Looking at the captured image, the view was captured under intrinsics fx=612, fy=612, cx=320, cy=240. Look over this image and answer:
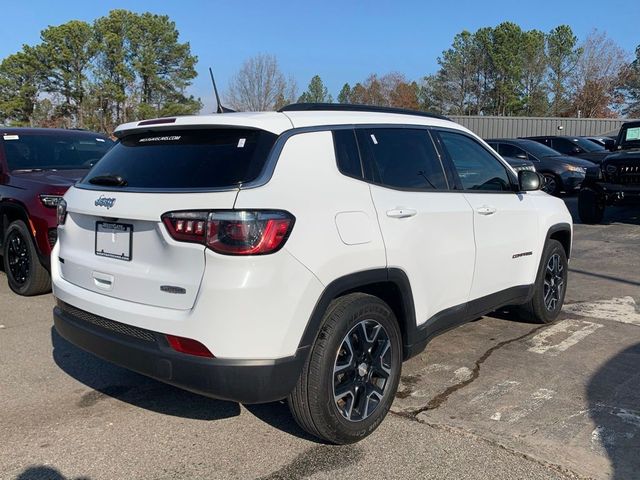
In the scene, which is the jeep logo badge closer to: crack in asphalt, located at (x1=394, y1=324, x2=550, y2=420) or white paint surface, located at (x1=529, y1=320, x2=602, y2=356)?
crack in asphalt, located at (x1=394, y1=324, x2=550, y2=420)

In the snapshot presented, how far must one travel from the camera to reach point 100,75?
51312 millimetres

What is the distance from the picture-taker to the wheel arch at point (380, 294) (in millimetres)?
2979

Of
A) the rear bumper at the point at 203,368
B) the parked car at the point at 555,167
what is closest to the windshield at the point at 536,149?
the parked car at the point at 555,167

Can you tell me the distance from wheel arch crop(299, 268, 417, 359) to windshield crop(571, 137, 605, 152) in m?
17.6

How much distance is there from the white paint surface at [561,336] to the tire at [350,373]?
1.88 meters

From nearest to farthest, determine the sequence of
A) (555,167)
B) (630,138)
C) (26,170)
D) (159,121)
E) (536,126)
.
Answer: (159,121) < (26,170) < (630,138) < (555,167) < (536,126)

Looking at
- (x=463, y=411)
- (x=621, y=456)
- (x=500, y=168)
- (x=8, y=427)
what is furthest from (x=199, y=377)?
(x=500, y=168)

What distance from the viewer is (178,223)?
2896 millimetres

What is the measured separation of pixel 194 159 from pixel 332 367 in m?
1.28

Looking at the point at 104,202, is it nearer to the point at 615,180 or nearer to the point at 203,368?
the point at 203,368

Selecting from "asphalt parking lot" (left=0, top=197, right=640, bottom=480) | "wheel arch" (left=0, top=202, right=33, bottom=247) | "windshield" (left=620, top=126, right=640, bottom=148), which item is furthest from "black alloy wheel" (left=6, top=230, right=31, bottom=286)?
"windshield" (left=620, top=126, right=640, bottom=148)

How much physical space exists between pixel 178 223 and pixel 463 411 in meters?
2.08

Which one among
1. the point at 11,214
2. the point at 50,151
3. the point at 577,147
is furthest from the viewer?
the point at 577,147

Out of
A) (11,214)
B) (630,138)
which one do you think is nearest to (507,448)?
(11,214)
